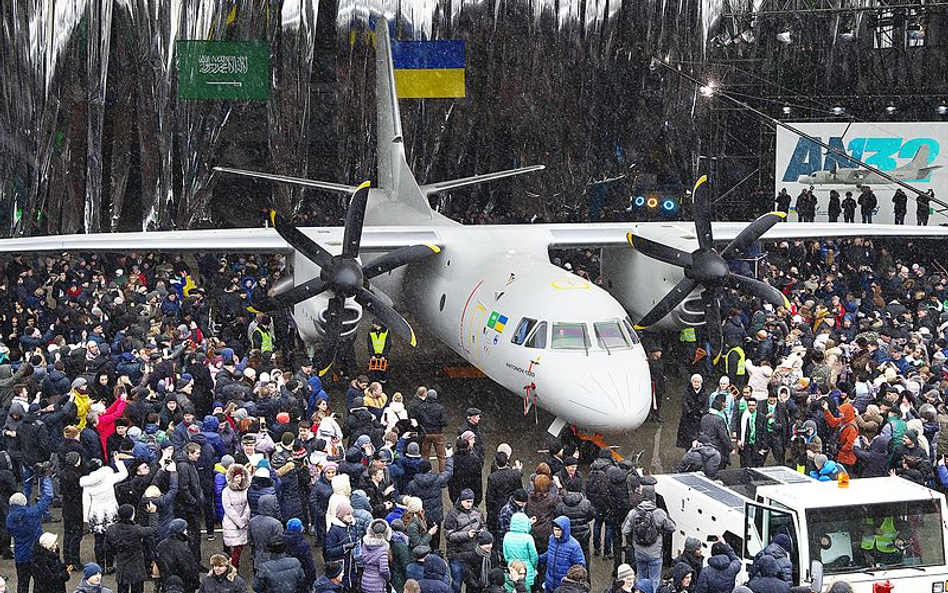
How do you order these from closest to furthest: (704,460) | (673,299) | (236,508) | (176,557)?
(176,557), (236,508), (704,460), (673,299)

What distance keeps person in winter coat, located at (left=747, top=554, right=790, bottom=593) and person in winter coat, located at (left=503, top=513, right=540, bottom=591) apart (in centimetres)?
238

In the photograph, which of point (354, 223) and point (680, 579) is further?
point (354, 223)

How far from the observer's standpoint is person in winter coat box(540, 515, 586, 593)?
12.1 meters

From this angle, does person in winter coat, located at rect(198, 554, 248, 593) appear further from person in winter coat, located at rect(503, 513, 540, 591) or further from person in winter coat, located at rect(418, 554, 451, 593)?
person in winter coat, located at rect(503, 513, 540, 591)

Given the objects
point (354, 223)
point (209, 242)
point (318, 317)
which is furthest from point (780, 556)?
point (209, 242)

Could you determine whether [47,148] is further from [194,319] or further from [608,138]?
[608,138]

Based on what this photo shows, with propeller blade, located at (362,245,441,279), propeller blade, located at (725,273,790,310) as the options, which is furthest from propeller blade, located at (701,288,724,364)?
propeller blade, located at (362,245,441,279)

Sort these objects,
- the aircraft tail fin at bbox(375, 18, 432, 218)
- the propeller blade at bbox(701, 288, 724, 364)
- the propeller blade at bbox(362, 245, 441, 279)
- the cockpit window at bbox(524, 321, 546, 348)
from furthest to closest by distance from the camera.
→ the aircraft tail fin at bbox(375, 18, 432, 218)
the propeller blade at bbox(362, 245, 441, 279)
the propeller blade at bbox(701, 288, 724, 364)
the cockpit window at bbox(524, 321, 546, 348)

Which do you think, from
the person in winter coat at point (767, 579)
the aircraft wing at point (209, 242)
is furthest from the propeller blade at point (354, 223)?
the person in winter coat at point (767, 579)

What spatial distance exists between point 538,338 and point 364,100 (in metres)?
21.9

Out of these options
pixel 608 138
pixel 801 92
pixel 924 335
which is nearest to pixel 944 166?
pixel 801 92

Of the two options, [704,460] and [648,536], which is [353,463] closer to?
[648,536]

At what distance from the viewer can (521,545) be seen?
1215 cm

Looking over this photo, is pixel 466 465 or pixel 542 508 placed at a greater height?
pixel 542 508
